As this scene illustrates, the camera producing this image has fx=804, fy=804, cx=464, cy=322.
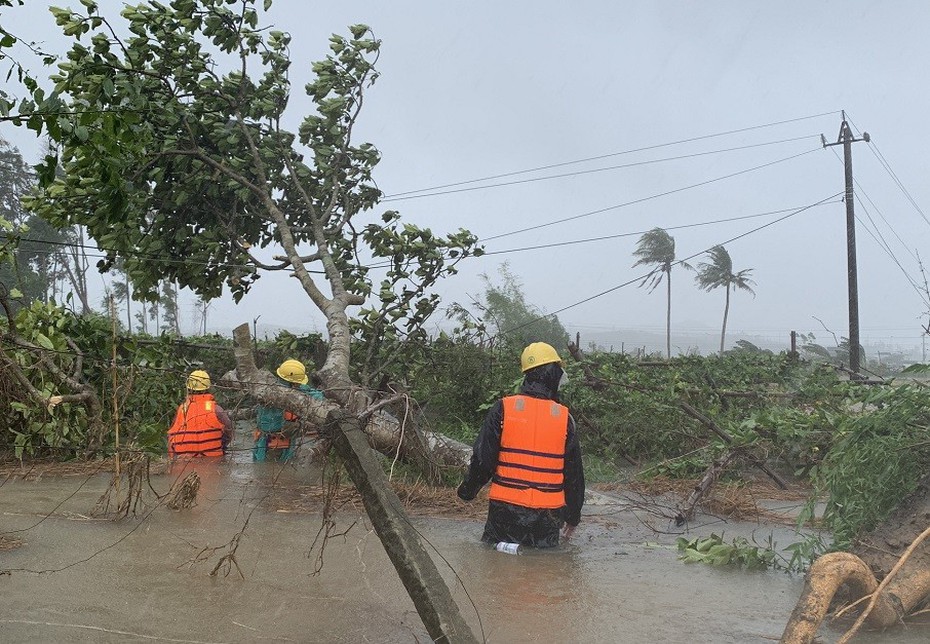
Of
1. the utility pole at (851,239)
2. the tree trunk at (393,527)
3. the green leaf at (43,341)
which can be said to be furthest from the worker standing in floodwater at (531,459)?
the utility pole at (851,239)

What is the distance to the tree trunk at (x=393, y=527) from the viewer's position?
383 cm

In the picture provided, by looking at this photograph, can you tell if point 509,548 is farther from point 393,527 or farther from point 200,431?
point 200,431

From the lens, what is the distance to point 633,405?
10.8m

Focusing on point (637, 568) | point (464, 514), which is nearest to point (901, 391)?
point (637, 568)

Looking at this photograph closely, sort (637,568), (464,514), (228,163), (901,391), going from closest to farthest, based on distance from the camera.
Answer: (901,391) → (637,568) → (464,514) → (228,163)

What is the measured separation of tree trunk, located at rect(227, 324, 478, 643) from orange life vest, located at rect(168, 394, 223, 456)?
224 inches

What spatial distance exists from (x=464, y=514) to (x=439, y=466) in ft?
2.27

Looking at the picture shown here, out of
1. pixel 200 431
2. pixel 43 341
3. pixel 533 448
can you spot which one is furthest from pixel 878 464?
pixel 43 341

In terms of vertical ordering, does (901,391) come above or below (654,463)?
above

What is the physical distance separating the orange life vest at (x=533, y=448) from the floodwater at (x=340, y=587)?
59 cm

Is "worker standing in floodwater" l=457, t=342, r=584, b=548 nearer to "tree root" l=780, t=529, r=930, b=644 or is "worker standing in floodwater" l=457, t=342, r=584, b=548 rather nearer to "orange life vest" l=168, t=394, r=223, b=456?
"tree root" l=780, t=529, r=930, b=644

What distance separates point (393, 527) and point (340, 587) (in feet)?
5.15

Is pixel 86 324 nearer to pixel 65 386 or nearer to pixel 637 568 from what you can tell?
pixel 65 386

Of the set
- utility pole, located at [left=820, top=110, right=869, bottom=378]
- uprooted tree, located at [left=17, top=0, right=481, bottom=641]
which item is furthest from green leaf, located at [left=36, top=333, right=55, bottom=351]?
utility pole, located at [left=820, top=110, right=869, bottom=378]
